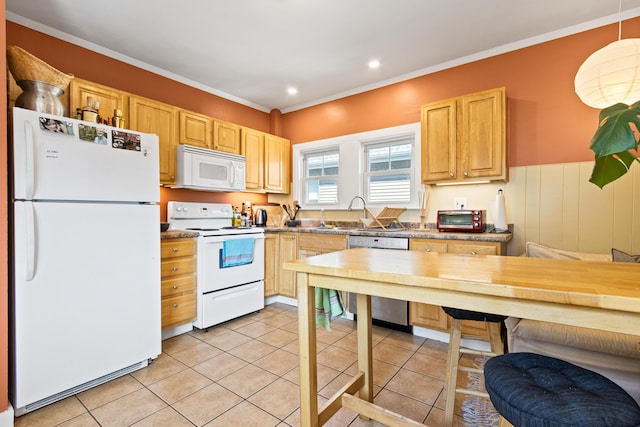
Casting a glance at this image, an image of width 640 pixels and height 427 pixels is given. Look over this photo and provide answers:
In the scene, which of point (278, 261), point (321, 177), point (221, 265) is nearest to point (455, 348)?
point (221, 265)

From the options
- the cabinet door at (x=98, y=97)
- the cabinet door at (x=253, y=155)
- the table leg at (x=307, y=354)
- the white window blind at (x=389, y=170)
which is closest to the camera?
the table leg at (x=307, y=354)

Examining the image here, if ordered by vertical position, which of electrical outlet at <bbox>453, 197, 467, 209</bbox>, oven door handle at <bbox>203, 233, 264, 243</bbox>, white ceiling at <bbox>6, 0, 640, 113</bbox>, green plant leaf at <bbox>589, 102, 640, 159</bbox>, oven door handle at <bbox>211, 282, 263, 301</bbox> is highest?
white ceiling at <bbox>6, 0, 640, 113</bbox>

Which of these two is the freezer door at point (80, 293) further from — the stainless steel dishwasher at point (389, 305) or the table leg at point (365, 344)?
the stainless steel dishwasher at point (389, 305)

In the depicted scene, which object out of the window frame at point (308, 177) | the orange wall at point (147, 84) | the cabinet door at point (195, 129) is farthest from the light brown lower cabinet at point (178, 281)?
the window frame at point (308, 177)

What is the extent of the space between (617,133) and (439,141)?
2099 mm

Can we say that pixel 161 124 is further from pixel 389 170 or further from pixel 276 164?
pixel 389 170

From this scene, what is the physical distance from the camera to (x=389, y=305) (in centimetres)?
282

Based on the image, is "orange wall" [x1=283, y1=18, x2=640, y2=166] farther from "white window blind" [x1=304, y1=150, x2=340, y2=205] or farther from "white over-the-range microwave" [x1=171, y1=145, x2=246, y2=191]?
"white over-the-range microwave" [x1=171, y1=145, x2=246, y2=191]

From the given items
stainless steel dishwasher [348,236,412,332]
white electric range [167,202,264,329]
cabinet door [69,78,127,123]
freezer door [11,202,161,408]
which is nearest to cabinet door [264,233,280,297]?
white electric range [167,202,264,329]

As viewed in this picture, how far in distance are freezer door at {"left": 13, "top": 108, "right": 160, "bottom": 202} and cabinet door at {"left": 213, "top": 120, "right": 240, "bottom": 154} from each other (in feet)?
4.16

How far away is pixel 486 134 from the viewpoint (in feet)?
8.81

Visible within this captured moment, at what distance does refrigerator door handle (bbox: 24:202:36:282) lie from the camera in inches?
66.7

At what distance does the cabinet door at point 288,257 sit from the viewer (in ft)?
11.5

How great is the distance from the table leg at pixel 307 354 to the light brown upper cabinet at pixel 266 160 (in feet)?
9.02
